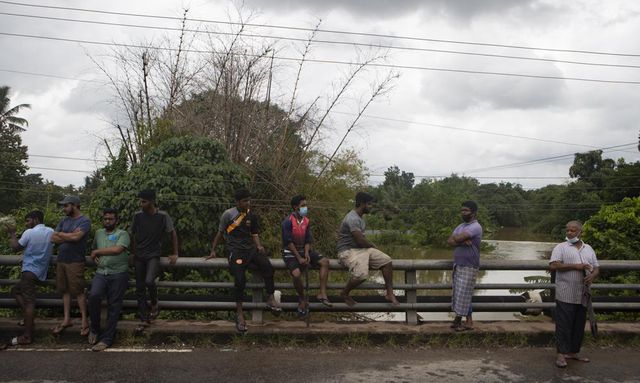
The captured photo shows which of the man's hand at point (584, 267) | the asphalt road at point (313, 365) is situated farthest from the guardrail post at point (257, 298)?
the man's hand at point (584, 267)

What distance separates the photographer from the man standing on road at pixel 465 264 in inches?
232

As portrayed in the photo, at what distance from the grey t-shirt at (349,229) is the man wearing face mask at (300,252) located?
31 cm

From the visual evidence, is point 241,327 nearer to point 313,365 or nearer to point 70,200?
point 313,365

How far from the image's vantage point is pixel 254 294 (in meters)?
6.14

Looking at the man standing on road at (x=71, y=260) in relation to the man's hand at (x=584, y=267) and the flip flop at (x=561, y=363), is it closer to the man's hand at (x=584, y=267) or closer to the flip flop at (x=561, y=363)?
the flip flop at (x=561, y=363)

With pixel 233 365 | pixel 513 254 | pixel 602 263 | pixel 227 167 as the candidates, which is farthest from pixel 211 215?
pixel 513 254

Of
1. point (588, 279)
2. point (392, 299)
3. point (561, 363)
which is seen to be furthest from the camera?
point (392, 299)

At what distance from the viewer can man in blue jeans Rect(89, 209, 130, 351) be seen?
5520 millimetres

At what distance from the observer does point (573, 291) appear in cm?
526

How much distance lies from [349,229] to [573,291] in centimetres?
259

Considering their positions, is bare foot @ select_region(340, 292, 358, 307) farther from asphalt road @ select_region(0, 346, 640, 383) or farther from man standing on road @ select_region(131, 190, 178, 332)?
man standing on road @ select_region(131, 190, 178, 332)

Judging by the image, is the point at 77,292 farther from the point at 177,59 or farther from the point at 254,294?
the point at 177,59

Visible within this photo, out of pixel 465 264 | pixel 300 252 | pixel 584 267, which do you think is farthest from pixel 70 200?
pixel 584 267

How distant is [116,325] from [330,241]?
10097 millimetres
